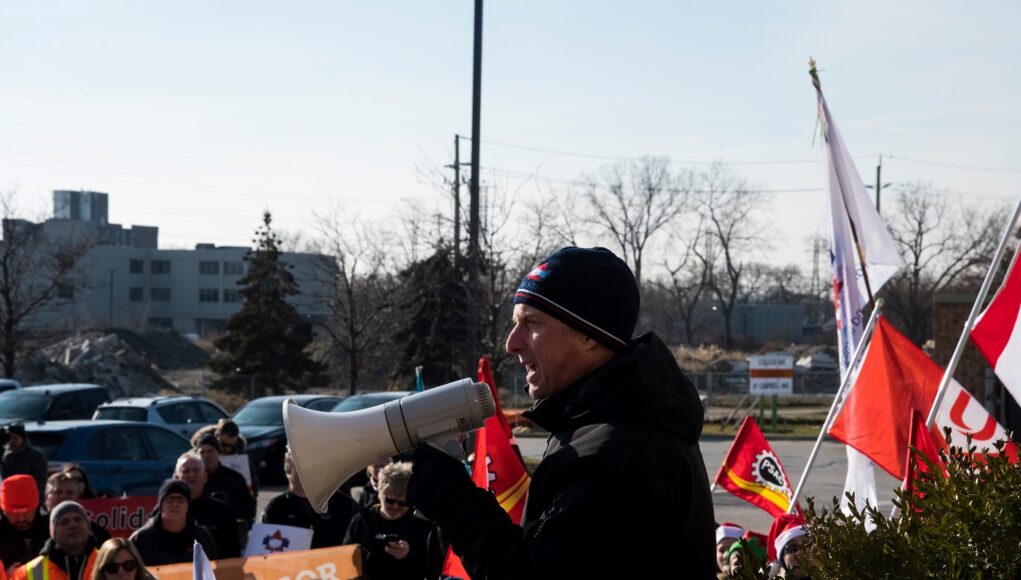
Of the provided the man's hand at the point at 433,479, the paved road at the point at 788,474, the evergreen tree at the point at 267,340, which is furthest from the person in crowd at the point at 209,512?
the evergreen tree at the point at 267,340

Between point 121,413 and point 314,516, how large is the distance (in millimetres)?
12619

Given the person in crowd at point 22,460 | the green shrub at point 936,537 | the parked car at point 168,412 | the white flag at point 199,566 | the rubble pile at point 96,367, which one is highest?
the green shrub at point 936,537

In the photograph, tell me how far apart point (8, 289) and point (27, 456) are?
19801mm

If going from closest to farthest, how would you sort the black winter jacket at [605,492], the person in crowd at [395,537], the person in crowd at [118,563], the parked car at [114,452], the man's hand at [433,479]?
the black winter jacket at [605,492]
the man's hand at [433,479]
the person in crowd at [118,563]
the person in crowd at [395,537]
the parked car at [114,452]

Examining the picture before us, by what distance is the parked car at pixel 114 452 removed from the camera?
620 inches

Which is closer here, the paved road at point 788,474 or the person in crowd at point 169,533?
the person in crowd at point 169,533

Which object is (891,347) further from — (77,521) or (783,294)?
(783,294)

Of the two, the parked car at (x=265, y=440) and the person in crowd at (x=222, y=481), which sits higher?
the person in crowd at (x=222, y=481)

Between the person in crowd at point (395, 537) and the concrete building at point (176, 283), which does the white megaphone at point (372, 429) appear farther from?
the concrete building at point (176, 283)

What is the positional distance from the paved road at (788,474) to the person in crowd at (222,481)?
7.00m

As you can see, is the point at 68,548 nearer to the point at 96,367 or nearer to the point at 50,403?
the point at 50,403

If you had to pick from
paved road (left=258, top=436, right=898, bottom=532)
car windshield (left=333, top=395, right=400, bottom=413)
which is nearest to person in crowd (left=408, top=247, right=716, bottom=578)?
paved road (left=258, top=436, right=898, bottom=532)

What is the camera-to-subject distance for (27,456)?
13.1m

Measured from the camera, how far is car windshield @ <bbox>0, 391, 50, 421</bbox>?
20953 mm
